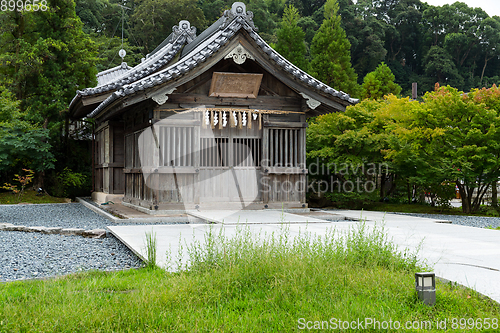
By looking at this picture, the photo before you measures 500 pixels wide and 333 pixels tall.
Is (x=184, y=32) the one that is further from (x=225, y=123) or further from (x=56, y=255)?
(x=56, y=255)

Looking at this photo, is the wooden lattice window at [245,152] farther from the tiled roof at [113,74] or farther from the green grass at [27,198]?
the tiled roof at [113,74]

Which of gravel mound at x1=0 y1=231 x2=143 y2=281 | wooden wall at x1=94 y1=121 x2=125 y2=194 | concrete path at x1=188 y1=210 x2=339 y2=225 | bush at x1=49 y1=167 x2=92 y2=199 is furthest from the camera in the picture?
bush at x1=49 y1=167 x2=92 y2=199

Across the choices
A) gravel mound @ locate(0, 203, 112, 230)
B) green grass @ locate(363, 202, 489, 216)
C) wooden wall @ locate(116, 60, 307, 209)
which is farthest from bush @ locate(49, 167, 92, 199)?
green grass @ locate(363, 202, 489, 216)

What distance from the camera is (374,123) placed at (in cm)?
1454

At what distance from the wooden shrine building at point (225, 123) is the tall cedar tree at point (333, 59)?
15919mm

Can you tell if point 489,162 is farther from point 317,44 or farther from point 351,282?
point 317,44

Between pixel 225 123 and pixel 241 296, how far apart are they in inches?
300

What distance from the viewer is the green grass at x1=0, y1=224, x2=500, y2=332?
3.45m

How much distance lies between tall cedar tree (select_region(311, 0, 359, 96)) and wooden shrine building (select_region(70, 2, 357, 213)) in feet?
52.2

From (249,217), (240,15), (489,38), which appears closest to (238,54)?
(240,15)

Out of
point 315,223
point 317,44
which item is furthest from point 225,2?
point 315,223

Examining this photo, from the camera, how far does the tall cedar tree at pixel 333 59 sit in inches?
1090

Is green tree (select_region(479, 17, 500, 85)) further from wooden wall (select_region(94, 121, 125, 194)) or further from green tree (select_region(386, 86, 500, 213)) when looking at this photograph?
wooden wall (select_region(94, 121, 125, 194))

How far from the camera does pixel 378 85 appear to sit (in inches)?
1066
